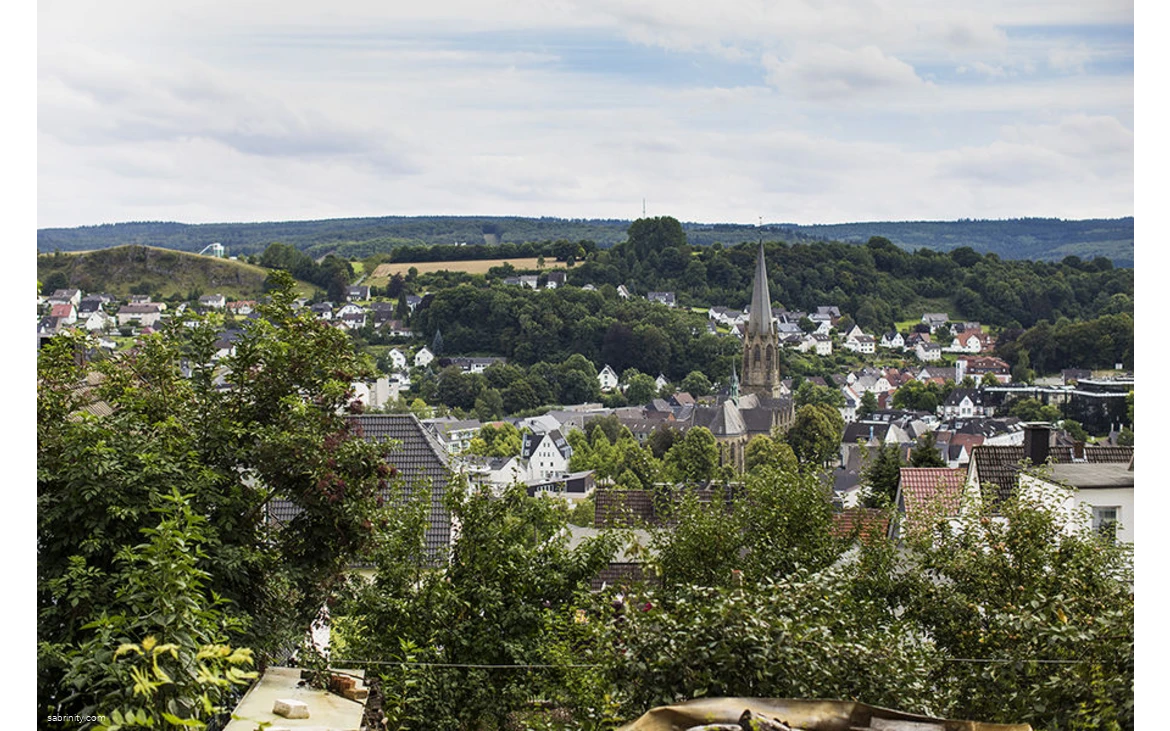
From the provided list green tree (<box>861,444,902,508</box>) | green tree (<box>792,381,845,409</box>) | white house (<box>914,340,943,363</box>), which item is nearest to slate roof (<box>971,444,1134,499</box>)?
green tree (<box>861,444,902,508</box>)

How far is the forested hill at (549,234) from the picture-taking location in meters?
6.58

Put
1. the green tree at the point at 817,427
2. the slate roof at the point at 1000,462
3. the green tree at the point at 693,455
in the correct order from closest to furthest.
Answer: the slate roof at the point at 1000,462 < the green tree at the point at 693,455 < the green tree at the point at 817,427

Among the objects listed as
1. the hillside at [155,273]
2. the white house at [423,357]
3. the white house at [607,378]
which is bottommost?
the white house at [607,378]

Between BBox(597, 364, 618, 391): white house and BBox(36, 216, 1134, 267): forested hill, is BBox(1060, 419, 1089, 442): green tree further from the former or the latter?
BBox(597, 364, 618, 391): white house

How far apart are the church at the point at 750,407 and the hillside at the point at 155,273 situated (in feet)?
56.8

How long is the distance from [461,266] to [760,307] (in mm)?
7388

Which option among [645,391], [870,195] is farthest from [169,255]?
[645,391]

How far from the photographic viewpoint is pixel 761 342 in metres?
27.1

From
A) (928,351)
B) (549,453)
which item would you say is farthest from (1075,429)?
(549,453)

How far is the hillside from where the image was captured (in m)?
7.95

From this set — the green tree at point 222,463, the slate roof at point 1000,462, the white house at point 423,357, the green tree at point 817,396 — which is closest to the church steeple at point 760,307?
the green tree at point 817,396

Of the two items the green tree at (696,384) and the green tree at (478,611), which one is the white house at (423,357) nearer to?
the green tree at (696,384)
